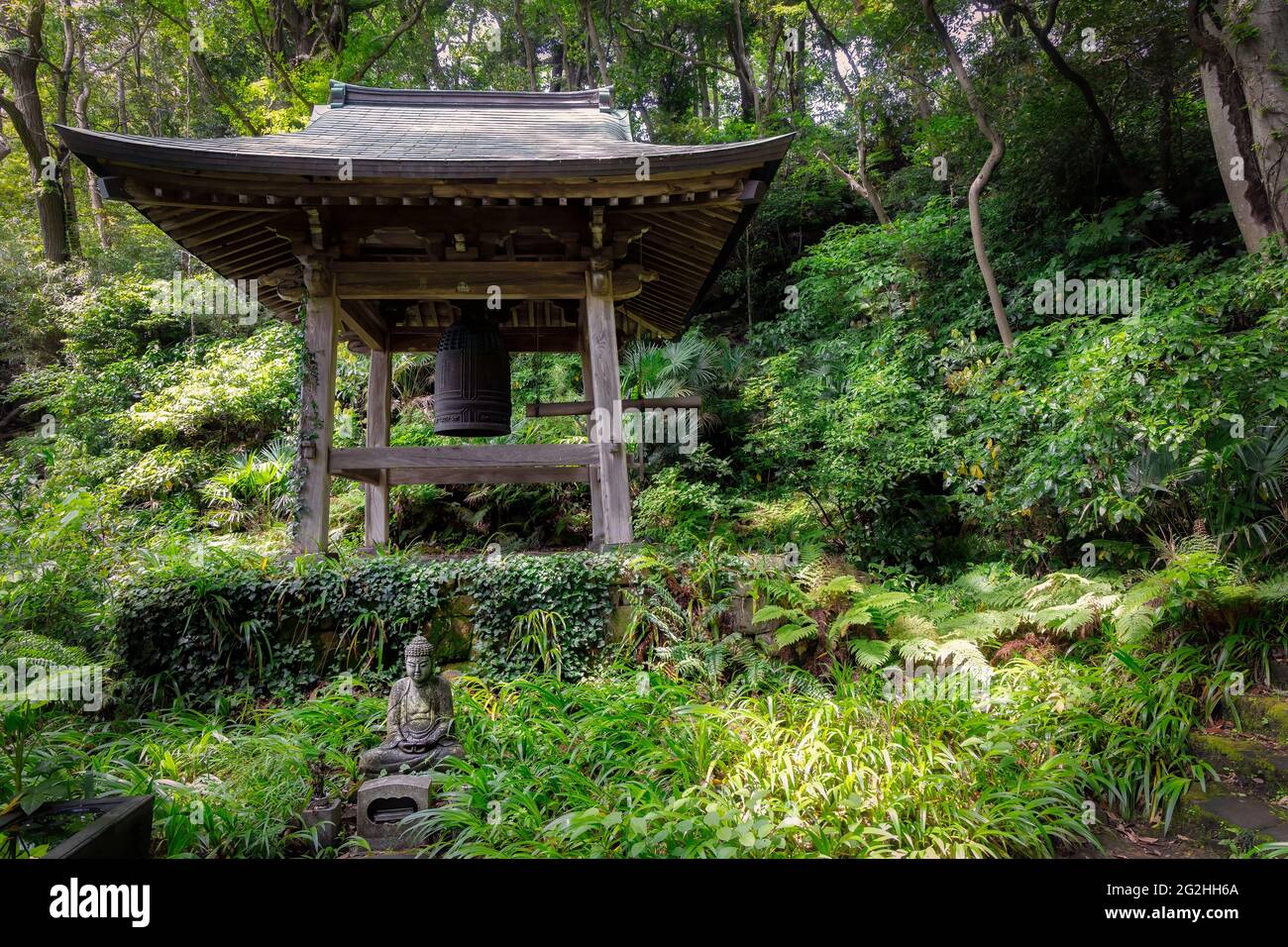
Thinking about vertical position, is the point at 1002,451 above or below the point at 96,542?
above

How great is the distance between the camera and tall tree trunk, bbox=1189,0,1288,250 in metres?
7.19

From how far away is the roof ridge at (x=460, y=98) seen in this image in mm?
8539

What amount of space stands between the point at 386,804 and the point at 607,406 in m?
3.52

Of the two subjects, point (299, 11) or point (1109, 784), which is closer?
point (1109, 784)

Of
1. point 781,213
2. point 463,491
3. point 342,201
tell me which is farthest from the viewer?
point 781,213

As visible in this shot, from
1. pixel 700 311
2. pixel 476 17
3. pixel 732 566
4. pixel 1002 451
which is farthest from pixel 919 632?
pixel 476 17

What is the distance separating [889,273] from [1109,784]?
908 cm

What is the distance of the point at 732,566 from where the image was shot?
548 centimetres

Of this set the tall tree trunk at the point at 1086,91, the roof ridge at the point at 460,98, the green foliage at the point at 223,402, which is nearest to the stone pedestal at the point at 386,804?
the roof ridge at the point at 460,98

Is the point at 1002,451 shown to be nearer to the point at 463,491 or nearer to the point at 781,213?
the point at 463,491

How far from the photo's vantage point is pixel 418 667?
148 inches

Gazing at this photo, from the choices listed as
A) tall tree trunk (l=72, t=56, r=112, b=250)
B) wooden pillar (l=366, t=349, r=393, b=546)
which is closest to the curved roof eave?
wooden pillar (l=366, t=349, r=393, b=546)

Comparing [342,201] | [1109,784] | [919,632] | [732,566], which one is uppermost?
[342,201]

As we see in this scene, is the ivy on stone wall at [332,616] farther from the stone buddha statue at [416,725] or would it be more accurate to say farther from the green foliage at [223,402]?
the green foliage at [223,402]
